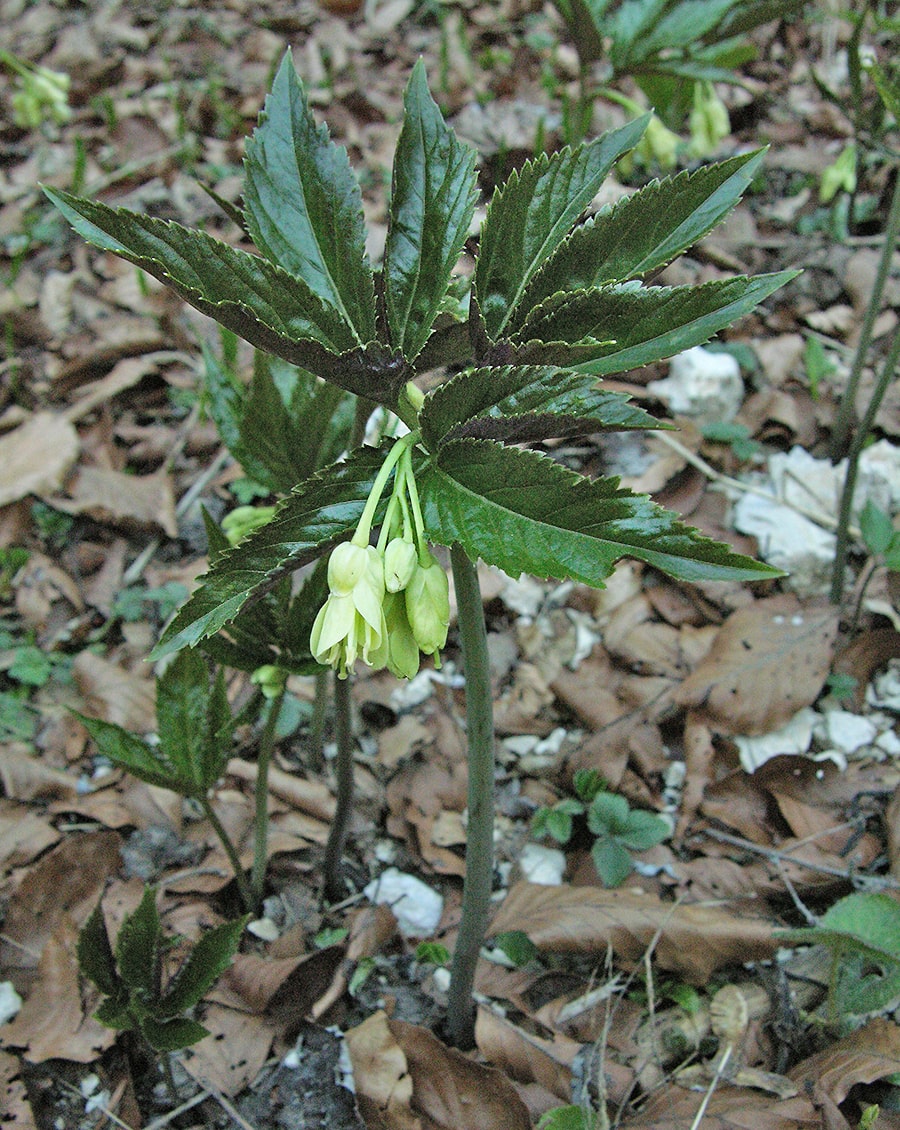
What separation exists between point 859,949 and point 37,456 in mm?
2260

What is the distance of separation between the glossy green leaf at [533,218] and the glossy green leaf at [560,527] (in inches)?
6.9

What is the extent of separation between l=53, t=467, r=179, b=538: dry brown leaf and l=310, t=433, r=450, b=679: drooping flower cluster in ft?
5.25

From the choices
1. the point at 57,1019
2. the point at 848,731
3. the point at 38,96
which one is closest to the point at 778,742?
the point at 848,731

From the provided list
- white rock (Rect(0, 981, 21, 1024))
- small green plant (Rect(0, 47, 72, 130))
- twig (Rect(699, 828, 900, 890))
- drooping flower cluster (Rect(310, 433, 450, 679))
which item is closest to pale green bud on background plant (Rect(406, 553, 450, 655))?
drooping flower cluster (Rect(310, 433, 450, 679))

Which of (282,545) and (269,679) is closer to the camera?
(282,545)

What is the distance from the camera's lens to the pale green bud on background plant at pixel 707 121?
2604 mm

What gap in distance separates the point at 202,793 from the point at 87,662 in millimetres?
805

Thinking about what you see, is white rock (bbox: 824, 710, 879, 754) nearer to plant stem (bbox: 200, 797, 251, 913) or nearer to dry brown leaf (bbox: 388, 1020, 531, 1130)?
→ dry brown leaf (bbox: 388, 1020, 531, 1130)

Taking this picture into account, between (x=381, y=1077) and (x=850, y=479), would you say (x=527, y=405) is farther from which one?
(x=850, y=479)

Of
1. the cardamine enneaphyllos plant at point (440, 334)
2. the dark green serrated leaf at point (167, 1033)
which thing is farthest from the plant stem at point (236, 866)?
the cardamine enneaphyllos plant at point (440, 334)

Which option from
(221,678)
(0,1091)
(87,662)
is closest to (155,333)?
(87,662)

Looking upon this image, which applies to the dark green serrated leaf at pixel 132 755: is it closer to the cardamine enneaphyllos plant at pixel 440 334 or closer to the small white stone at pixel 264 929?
the small white stone at pixel 264 929

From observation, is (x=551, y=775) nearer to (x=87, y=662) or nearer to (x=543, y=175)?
(x=87, y=662)

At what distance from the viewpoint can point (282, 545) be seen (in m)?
0.88
